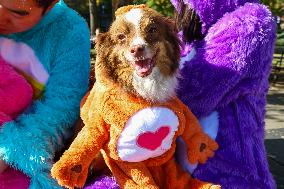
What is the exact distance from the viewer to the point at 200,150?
1628 mm

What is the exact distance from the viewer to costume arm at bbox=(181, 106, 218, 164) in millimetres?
1616

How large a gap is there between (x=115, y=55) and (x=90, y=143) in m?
0.30

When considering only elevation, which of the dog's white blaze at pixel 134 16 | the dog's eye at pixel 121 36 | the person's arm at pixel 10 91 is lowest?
the person's arm at pixel 10 91

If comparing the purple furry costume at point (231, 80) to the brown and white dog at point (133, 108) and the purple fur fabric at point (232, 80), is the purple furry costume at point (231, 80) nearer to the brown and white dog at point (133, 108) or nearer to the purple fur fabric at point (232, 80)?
the purple fur fabric at point (232, 80)

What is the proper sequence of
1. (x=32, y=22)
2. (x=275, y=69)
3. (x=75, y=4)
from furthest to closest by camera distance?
(x=75, y=4)
(x=275, y=69)
(x=32, y=22)

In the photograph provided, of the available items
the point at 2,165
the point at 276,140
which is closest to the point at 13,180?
the point at 2,165

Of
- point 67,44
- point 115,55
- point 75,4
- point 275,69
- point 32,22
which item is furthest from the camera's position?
point 75,4

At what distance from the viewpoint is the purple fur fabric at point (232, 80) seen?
167 cm

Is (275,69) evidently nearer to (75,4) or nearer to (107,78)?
(107,78)

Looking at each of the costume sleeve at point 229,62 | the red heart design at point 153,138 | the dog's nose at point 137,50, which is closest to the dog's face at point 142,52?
the dog's nose at point 137,50

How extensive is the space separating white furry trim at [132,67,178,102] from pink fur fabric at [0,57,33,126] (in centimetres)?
45

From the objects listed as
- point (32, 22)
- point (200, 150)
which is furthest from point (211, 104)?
point (32, 22)

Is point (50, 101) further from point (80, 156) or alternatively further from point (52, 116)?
point (80, 156)

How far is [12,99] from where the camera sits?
1.61m
